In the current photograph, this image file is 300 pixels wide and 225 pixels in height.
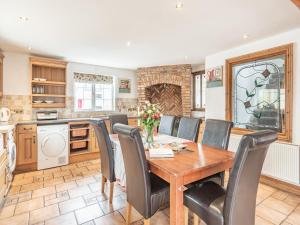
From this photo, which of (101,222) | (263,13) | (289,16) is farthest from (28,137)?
(289,16)

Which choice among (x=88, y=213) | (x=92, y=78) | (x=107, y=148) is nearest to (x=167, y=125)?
(x=107, y=148)

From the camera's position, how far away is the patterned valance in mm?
4531

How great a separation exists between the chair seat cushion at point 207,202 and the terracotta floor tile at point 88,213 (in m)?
1.13

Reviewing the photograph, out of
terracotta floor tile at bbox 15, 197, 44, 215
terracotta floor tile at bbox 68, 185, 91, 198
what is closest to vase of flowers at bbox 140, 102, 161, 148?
terracotta floor tile at bbox 68, 185, 91, 198

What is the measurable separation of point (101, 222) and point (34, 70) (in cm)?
352

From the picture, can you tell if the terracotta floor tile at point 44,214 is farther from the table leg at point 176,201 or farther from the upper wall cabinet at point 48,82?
the upper wall cabinet at point 48,82

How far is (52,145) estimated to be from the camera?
11.7ft

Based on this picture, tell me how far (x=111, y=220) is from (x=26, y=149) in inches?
95.7

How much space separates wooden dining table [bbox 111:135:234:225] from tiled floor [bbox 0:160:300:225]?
0.72 m

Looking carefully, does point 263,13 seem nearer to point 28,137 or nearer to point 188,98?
point 188,98

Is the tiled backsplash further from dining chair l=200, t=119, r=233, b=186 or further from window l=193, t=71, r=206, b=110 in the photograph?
dining chair l=200, t=119, r=233, b=186

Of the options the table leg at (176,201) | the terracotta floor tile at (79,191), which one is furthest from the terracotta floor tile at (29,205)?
the table leg at (176,201)

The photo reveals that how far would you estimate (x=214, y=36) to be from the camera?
276 cm

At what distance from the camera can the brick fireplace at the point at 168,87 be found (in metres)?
4.67
